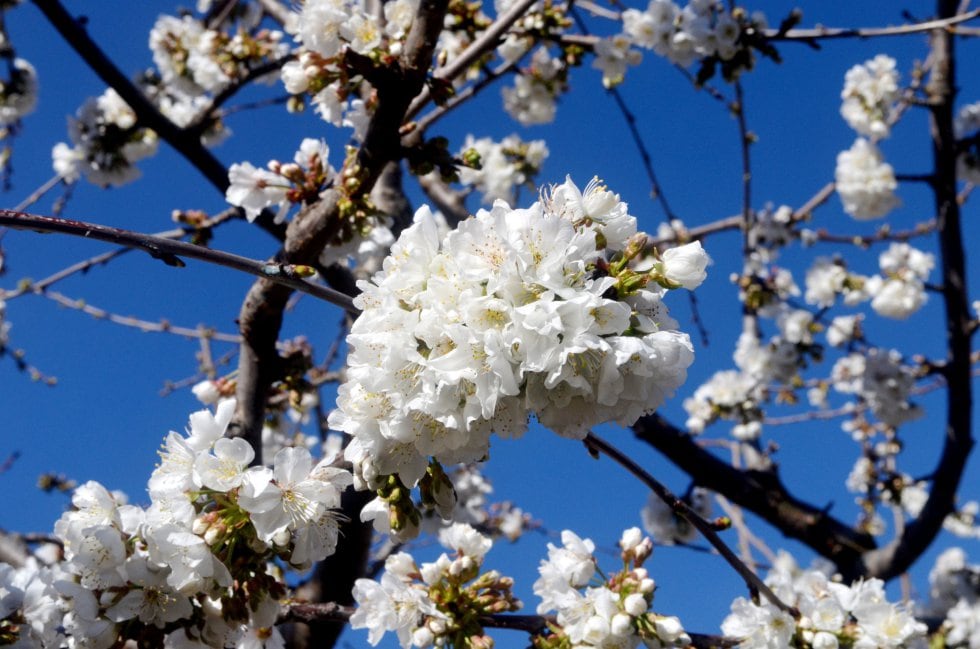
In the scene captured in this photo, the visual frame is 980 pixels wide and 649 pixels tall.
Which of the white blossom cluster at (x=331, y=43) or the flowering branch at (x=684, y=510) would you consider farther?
the white blossom cluster at (x=331, y=43)

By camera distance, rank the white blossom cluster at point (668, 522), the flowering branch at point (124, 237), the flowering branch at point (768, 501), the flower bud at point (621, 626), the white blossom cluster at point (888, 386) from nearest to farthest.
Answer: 1. the flowering branch at point (124, 237)
2. the flower bud at point (621, 626)
3. the flowering branch at point (768, 501)
4. the white blossom cluster at point (668, 522)
5. the white blossom cluster at point (888, 386)

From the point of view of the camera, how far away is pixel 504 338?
4.01 feet

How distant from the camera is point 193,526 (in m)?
1.47

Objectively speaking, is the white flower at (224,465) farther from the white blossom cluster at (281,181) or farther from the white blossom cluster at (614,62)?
the white blossom cluster at (614,62)

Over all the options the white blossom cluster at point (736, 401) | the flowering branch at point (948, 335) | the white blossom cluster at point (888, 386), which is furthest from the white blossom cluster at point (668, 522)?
the white blossom cluster at point (888, 386)

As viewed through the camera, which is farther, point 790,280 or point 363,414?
point 790,280

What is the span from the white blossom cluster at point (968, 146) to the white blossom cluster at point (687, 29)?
6.30 ft

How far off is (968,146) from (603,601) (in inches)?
183

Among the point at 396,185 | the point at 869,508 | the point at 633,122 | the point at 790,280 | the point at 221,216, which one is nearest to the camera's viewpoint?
the point at 221,216

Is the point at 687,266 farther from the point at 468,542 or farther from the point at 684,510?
the point at 468,542

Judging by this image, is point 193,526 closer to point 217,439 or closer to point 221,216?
point 217,439

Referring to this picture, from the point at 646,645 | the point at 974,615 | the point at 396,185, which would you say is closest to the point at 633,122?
the point at 396,185

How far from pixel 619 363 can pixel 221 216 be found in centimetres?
227

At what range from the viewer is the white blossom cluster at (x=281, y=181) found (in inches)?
95.4
